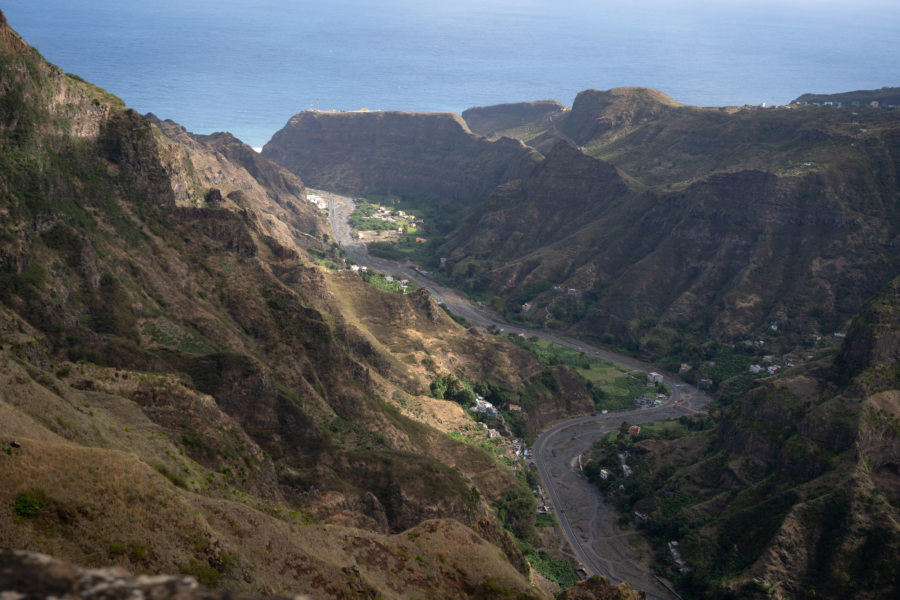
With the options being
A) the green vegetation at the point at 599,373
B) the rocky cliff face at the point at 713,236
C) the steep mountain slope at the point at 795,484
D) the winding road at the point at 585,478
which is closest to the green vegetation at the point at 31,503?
the winding road at the point at 585,478

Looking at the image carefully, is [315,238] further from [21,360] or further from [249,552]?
[249,552]

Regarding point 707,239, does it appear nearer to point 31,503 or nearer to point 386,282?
point 386,282

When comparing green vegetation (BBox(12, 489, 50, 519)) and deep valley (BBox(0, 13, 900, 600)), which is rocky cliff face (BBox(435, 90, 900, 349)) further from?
green vegetation (BBox(12, 489, 50, 519))

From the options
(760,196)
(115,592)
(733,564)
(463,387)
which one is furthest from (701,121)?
(115,592)

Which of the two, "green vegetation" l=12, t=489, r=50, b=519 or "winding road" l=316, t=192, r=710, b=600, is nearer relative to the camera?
"green vegetation" l=12, t=489, r=50, b=519

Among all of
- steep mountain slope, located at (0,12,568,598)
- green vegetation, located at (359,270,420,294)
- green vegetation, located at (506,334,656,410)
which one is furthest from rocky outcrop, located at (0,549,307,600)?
green vegetation, located at (359,270,420,294)

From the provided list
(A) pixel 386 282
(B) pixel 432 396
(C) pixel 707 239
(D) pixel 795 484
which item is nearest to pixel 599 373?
(B) pixel 432 396
